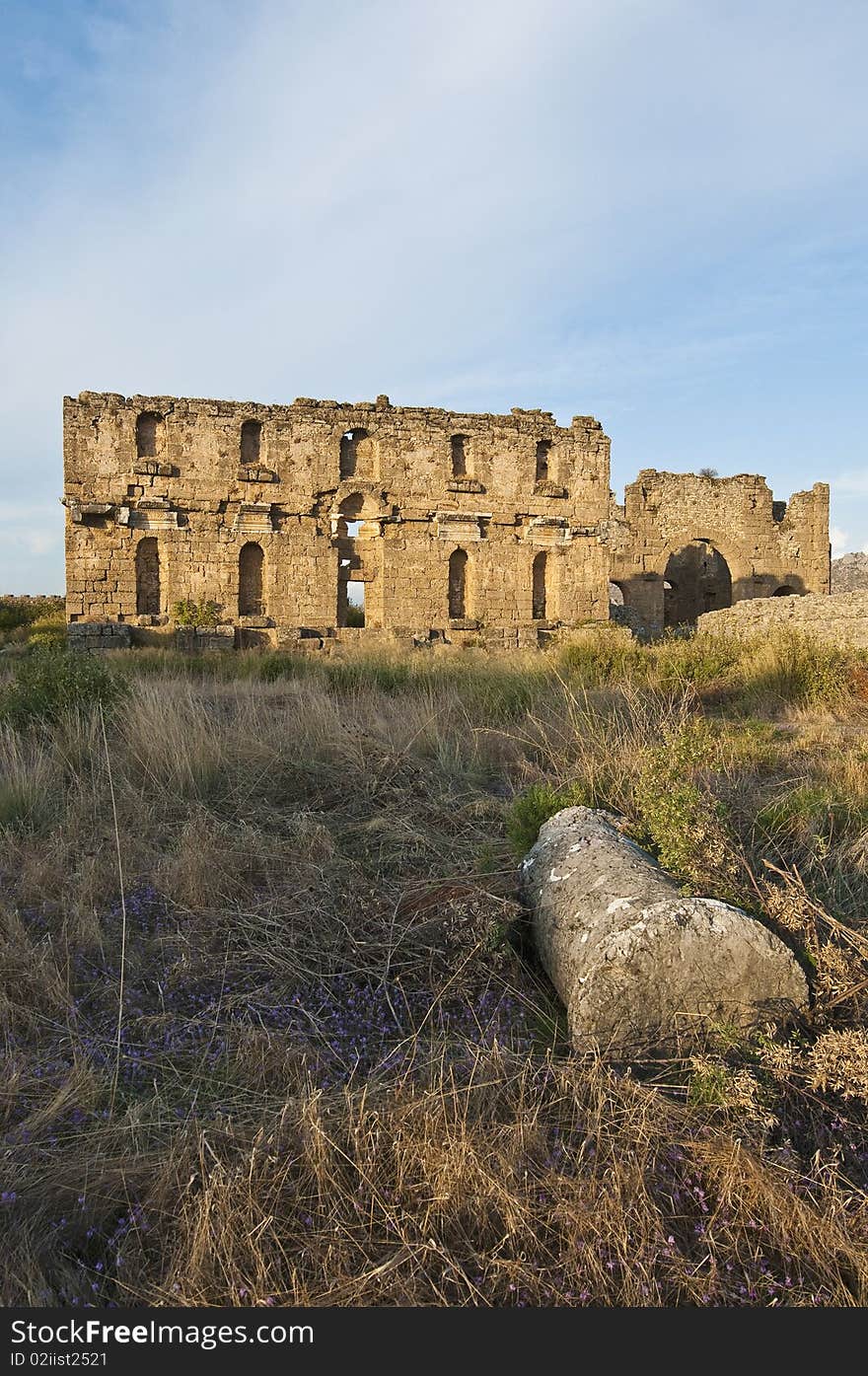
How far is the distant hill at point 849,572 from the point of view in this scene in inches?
1382

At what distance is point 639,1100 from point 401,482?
2037 centimetres

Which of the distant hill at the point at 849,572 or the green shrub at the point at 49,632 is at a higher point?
the distant hill at the point at 849,572

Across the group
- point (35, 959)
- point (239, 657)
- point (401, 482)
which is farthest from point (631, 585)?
point (35, 959)

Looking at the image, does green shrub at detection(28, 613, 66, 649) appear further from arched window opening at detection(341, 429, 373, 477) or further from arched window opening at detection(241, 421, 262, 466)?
arched window opening at detection(341, 429, 373, 477)

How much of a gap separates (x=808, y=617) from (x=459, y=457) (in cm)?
1092

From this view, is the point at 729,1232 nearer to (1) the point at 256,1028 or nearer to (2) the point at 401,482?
(1) the point at 256,1028

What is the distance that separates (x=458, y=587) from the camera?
22.5m

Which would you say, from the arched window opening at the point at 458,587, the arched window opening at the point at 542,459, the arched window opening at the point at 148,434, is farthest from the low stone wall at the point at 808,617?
the arched window opening at the point at 148,434

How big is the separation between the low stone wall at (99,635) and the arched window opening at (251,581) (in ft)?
10.9

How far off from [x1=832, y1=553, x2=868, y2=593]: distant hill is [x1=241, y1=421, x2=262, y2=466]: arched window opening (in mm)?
26300

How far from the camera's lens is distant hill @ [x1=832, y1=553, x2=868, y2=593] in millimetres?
35094

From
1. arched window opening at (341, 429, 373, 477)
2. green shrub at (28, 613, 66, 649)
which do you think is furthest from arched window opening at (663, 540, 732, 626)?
green shrub at (28, 613, 66, 649)

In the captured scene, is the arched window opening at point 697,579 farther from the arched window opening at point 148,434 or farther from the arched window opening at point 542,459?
the arched window opening at point 148,434

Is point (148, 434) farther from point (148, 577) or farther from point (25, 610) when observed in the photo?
point (25, 610)
